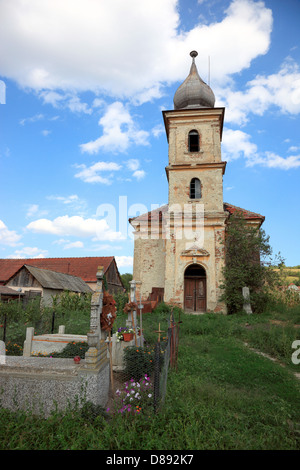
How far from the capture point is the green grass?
3807mm

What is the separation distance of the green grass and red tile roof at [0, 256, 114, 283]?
2387 cm

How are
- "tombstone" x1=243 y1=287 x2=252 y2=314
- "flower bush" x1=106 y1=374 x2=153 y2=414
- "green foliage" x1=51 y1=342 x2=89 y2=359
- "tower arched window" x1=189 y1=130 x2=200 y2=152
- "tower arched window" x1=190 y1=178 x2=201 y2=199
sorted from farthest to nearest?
"tower arched window" x1=189 y1=130 x2=200 y2=152
"tower arched window" x1=190 y1=178 x2=201 y2=199
"tombstone" x1=243 y1=287 x2=252 y2=314
"green foliage" x1=51 y1=342 x2=89 y2=359
"flower bush" x1=106 y1=374 x2=153 y2=414

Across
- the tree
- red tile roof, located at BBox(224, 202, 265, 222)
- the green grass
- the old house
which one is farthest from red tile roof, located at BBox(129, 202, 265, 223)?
the green grass

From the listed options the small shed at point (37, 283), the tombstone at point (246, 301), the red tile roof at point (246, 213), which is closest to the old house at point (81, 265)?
the small shed at point (37, 283)

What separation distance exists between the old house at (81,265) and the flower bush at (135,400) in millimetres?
24109

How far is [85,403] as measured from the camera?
4750 millimetres

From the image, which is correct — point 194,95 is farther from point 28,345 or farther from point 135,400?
point 135,400

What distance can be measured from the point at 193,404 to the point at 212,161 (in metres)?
15.8

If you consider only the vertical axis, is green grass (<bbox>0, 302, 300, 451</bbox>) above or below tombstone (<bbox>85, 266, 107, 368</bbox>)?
below

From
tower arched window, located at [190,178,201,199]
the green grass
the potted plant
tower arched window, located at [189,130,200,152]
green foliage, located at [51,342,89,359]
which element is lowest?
the green grass

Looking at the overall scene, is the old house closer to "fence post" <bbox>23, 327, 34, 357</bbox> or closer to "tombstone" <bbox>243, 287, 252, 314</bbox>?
"tombstone" <bbox>243, 287, 252, 314</bbox>

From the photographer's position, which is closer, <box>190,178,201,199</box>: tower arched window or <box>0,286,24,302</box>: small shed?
<box>190,178,201,199</box>: tower arched window

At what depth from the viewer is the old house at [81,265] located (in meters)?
29.8
